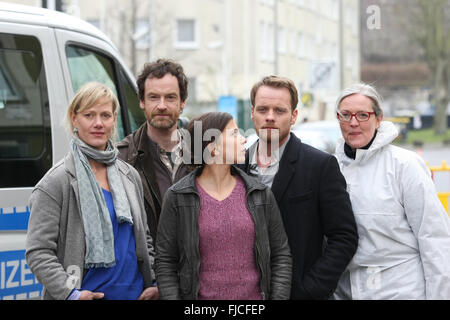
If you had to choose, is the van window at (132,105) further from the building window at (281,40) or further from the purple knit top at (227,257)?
the building window at (281,40)

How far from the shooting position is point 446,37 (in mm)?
41094

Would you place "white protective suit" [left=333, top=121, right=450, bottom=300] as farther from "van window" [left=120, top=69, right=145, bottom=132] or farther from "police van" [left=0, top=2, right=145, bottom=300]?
"van window" [left=120, top=69, right=145, bottom=132]

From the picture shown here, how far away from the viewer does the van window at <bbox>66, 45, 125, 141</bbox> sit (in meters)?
4.74

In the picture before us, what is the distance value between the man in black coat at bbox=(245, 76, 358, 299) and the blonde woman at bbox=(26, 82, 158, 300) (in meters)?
0.68

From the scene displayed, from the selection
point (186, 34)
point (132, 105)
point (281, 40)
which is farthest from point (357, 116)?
point (281, 40)

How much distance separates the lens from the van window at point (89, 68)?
4.74 metres

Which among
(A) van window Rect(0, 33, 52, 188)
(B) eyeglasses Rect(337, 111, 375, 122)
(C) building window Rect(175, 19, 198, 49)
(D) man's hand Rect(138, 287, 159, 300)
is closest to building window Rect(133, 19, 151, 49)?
(C) building window Rect(175, 19, 198, 49)

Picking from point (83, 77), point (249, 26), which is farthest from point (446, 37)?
point (83, 77)

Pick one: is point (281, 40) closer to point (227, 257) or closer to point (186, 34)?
point (186, 34)

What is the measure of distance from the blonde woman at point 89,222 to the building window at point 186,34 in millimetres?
35958

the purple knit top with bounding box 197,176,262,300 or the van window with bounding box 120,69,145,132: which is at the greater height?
the van window with bounding box 120,69,145,132

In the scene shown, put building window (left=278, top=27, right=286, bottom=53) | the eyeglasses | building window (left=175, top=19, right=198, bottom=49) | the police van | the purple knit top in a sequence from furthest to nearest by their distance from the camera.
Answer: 1. building window (left=278, top=27, right=286, bottom=53)
2. building window (left=175, top=19, right=198, bottom=49)
3. the police van
4. the eyeglasses
5. the purple knit top

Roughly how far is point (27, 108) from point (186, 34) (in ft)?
115
